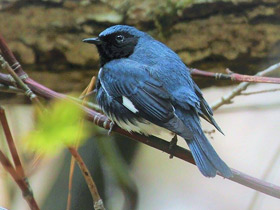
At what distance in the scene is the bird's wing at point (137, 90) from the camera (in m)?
1.42

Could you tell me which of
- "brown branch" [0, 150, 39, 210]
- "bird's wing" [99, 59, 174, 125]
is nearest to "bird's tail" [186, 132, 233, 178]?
"bird's wing" [99, 59, 174, 125]

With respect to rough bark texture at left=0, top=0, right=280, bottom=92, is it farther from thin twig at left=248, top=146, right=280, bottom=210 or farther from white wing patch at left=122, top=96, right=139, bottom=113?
white wing patch at left=122, top=96, right=139, bottom=113

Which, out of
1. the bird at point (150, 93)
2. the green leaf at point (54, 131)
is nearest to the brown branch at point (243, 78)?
the bird at point (150, 93)

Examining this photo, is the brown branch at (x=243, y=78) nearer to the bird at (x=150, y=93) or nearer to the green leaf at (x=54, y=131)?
the bird at (x=150, y=93)

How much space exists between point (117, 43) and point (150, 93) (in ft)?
1.03

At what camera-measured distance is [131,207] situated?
2.14 metres

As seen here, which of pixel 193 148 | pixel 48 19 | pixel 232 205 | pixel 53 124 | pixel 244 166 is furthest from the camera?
pixel 244 166

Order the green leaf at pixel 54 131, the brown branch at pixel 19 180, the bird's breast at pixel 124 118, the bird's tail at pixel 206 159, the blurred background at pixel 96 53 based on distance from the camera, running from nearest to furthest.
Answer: the green leaf at pixel 54 131 → the brown branch at pixel 19 180 → the bird's tail at pixel 206 159 → the bird's breast at pixel 124 118 → the blurred background at pixel 96 53

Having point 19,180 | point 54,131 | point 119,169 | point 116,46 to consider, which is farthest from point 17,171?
point 119,169

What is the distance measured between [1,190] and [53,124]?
1335mm

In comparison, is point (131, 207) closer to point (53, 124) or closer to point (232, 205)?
point (232, 205)

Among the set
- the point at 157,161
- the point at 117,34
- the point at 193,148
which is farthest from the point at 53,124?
the point at 157,161

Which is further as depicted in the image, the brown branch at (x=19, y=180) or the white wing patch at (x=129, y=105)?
the white wing patch at (x=129, y=105)

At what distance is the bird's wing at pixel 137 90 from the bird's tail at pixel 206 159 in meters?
0.11
